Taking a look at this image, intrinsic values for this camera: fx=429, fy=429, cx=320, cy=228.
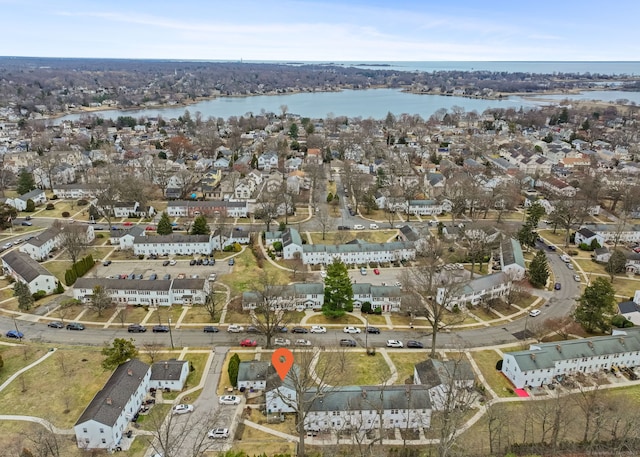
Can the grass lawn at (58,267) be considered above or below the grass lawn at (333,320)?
above

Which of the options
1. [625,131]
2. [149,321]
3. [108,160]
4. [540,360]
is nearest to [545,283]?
[540,360]

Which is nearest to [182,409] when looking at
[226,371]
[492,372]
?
[226,371]

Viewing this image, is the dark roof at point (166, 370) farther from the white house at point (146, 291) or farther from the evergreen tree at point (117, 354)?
the white house at point (146, 291)

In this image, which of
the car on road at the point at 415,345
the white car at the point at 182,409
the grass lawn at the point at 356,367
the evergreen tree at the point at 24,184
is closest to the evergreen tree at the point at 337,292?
the grass lawn at the point at 356,367

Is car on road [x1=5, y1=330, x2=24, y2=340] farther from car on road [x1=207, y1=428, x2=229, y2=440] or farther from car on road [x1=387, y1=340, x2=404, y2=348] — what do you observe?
car on road [x1=387, y1=340, x2=404, y2=348]

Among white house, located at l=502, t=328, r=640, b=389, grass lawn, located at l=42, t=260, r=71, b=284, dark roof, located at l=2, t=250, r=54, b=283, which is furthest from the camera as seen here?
grass lawn, located at l=42, t=260, r=71, b=284

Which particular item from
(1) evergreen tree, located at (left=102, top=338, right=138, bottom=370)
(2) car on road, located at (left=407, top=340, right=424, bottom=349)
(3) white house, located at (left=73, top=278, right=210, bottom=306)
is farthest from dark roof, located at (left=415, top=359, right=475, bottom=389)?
(3) white house, located at (left=73, top=278, right=210, bottom=306)
